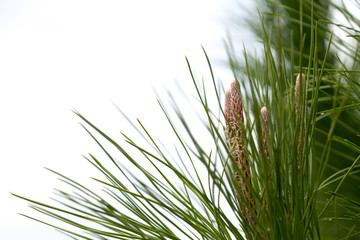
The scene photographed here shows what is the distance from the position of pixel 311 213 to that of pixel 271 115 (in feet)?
0.29

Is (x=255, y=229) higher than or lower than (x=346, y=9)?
lower

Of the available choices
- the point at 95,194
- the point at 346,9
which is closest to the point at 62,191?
the point at 95,194

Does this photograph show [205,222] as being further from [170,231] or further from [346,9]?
[346,9]

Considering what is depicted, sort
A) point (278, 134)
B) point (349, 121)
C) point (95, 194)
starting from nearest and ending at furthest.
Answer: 1. point (278, 134)
2. point (95, 194)
3. point (349, 121)

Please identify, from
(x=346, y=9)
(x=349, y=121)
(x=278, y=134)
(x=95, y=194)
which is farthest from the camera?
(x=349, y=121)

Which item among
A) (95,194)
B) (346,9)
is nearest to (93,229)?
(95,194)

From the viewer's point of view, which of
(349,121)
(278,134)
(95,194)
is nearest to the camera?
(278,134)

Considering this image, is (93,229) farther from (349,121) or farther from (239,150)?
(349,121)

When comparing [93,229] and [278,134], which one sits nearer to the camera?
[278,134]

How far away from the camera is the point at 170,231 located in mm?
539

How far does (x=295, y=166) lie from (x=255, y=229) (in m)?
0.07

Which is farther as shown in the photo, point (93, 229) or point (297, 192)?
point (93, 229)

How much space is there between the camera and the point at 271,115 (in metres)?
0.46

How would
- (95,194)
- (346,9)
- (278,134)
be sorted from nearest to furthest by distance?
(278,134)
(95,194)
(346,9)
